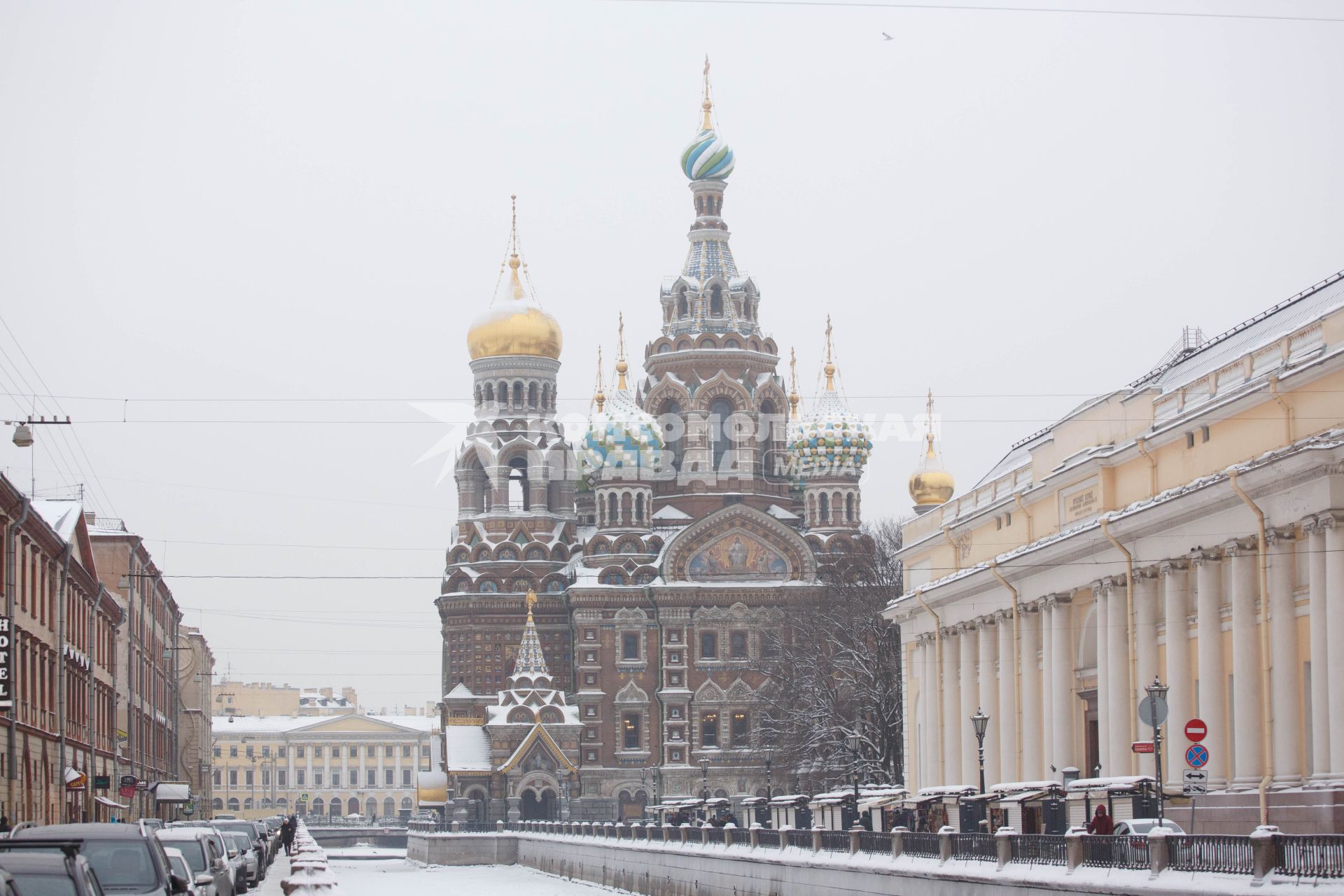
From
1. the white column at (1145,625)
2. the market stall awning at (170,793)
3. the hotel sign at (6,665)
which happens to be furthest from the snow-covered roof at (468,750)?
the hotel sign at (6,665)

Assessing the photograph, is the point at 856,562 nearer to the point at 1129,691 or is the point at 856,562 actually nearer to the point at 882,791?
the point at 882,791

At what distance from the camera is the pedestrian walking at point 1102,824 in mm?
27906

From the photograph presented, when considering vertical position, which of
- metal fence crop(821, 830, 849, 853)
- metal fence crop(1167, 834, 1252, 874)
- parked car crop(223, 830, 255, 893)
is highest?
metal fence crop(1167, 834, 1252, 874)

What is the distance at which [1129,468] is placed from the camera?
1549 inches

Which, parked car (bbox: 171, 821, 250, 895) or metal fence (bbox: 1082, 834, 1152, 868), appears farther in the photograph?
parked car (bbox: 171, 821, 250, 895)

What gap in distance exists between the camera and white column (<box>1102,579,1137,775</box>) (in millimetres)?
38750

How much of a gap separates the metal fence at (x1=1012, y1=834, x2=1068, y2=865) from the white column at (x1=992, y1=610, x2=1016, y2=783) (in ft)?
63.8

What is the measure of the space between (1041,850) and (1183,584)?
1209 centimetres

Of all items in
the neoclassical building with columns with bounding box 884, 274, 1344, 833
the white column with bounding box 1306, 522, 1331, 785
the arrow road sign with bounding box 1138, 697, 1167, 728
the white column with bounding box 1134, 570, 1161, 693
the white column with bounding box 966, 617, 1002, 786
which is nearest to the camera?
the arrow road sign with bounding box 1138, 697, 1167, 728

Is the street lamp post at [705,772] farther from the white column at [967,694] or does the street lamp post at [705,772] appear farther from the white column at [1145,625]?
the white column at [1145,625]

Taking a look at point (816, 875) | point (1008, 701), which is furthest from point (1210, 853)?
point (1008, 701)

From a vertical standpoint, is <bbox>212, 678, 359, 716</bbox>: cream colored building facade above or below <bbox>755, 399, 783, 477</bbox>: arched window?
below

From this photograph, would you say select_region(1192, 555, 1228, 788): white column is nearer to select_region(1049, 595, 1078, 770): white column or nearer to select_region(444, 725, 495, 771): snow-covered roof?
select_region(1049, 595, 1078, 770): white column

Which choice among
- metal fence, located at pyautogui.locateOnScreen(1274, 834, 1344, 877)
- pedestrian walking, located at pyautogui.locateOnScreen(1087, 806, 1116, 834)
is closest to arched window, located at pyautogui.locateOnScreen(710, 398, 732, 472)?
pedestrian walking, located at pyautogui.locateOnScreen(1087, 806, 1116, 834)
